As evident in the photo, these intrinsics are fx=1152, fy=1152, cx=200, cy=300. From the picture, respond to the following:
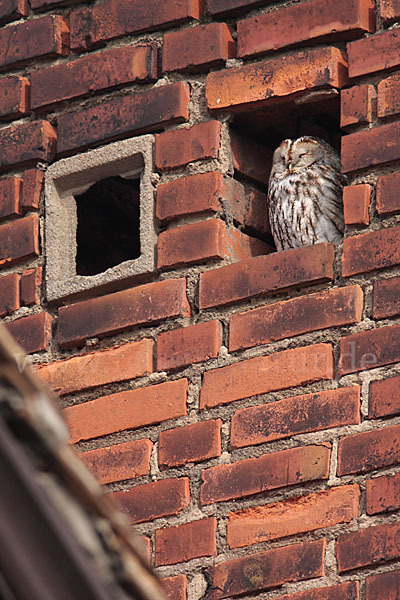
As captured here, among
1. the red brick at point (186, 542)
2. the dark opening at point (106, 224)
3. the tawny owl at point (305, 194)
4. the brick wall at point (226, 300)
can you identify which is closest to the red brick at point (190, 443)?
the brick wall at point (226, 300)

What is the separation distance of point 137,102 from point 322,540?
1.20 meters

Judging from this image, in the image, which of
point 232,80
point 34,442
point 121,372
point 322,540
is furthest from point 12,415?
point 232,80

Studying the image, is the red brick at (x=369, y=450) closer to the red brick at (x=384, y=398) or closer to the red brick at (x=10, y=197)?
the red brick at (x=384, y=398)

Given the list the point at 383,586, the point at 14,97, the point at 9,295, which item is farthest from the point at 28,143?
the point at 383,586

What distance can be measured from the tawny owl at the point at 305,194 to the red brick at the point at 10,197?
2.15ft

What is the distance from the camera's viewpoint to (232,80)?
9.20 ft

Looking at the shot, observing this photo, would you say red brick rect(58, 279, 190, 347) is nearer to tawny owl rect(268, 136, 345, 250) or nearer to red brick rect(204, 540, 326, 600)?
tawny owl rect(268, 136, 345, 250)

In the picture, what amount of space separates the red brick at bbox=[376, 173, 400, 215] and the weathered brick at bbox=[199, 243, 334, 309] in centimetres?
15

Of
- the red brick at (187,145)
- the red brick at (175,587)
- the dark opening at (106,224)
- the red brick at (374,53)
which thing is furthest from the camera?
the dark opening at (106,224)

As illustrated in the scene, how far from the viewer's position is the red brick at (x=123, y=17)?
2.88m

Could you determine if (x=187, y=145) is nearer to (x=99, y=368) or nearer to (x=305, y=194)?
(x=305, y=194)

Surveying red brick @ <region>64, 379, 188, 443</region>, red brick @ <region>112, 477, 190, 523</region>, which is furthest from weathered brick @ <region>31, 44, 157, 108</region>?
red brick @ <region>112, 477, 190, 523</region>

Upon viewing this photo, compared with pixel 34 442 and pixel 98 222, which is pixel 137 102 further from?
pixel 34 442

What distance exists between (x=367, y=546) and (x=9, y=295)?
1167 mm
